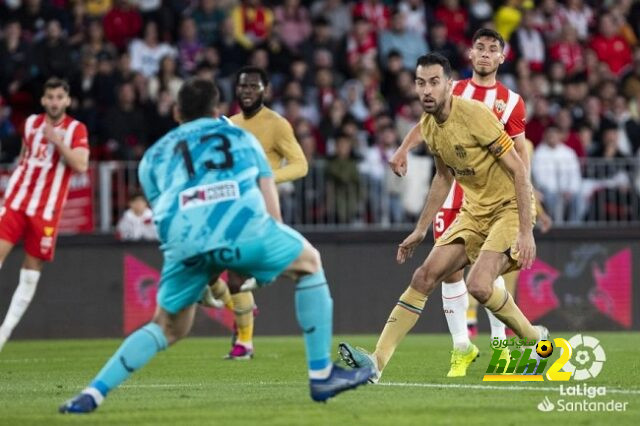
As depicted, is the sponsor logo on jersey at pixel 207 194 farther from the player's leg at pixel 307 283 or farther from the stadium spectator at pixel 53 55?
the stadium spectator at pixel 53 55

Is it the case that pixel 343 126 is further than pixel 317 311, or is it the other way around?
pixel 343 126

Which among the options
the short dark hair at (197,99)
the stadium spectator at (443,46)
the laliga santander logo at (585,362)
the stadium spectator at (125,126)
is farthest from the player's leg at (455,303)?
the stadium spectator at (443,46)

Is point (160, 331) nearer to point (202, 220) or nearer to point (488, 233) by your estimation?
point (202, 220)

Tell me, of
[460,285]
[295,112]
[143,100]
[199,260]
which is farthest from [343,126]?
[199,260]

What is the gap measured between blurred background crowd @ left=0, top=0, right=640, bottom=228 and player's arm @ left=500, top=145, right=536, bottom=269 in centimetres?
928

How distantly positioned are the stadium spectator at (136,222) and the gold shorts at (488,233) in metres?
8.59

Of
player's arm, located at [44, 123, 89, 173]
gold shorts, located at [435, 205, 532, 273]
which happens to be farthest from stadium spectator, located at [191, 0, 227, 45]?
gold shorts, located at [435, 205, 532, 273]

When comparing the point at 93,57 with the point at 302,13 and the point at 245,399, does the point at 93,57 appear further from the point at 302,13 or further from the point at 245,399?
the point at 245,399

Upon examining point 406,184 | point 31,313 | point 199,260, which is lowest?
point 31,313

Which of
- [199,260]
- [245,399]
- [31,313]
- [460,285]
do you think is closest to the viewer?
[199,260]

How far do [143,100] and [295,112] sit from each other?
2.16m

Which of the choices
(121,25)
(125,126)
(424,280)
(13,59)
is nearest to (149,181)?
(424,280)

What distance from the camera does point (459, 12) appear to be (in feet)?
79.4

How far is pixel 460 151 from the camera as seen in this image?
10492 mm
